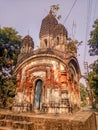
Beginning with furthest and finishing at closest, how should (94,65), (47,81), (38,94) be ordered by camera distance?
(94,65)
(38,94)
(47,81)

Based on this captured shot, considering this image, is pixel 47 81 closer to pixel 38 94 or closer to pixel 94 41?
pixel 38 94

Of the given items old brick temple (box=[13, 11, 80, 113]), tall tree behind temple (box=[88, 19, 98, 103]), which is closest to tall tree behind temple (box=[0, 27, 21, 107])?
old brick temple (box=[13, 11, 80, 113])

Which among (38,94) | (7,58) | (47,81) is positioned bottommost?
(38,94)

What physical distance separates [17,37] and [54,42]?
598cm

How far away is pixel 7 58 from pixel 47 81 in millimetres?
8150

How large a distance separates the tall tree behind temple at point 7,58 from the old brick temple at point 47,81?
1.91 meters

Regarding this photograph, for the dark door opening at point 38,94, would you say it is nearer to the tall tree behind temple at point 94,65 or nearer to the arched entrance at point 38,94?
the arched entrance at point 38,94

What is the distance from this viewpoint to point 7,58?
1888 centimetres

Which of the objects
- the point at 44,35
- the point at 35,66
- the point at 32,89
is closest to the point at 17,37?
the point at 44,35

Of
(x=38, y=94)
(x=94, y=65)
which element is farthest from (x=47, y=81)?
(x=94, y=65)

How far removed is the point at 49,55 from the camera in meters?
13.4

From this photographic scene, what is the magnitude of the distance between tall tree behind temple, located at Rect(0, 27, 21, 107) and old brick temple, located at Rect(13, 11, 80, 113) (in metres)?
1.91

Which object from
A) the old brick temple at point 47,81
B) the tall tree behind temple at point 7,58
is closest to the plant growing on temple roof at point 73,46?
the old brick temple at point 47,81

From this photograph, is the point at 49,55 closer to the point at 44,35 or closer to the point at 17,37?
the point at 44,35
